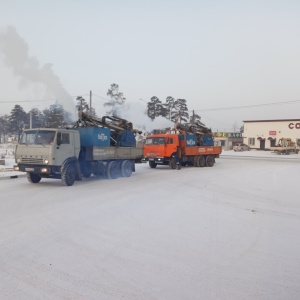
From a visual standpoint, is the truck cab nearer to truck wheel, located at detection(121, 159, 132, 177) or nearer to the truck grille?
the truck grille

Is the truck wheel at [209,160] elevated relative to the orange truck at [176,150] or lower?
lower

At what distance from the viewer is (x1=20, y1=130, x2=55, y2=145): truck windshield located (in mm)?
13695

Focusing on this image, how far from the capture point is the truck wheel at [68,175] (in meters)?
13.7

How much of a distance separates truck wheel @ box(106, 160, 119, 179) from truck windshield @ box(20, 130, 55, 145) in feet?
12.7

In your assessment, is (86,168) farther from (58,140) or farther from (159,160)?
(159,160)

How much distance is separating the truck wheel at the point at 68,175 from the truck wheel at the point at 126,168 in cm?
379

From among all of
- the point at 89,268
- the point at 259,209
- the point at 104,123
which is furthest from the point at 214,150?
the point at 89,268

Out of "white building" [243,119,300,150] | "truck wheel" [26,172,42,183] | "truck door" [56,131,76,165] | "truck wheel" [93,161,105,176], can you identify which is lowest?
"truck wheel" [26,172,42,183]

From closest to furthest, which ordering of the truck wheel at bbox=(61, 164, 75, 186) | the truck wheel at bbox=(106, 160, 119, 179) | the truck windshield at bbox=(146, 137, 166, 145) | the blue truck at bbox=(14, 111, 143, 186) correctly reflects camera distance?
the blue truck at bbox=(14, 111, 143, 186)
the truck wheel at bbox=(61, 164, 75, 186)
the truck wheel at bbox=(106, 160, 119, 179)
the truck windshield at bbox=(146, 137, 166, 145)

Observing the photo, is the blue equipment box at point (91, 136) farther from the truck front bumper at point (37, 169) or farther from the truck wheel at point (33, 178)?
the truck front bumper at point (37, 169)

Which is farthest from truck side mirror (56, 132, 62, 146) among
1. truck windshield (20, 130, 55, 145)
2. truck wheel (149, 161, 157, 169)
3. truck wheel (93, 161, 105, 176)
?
truck wheel (149, 161, 157, 169)

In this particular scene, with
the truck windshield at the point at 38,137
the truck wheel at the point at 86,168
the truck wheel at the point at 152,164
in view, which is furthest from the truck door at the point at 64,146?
the truck wheel at the point at 152,164

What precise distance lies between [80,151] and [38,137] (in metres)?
2.38

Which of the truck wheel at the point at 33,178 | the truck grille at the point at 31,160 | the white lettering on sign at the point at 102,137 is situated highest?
the white lettering on sign at the point at 102,137
